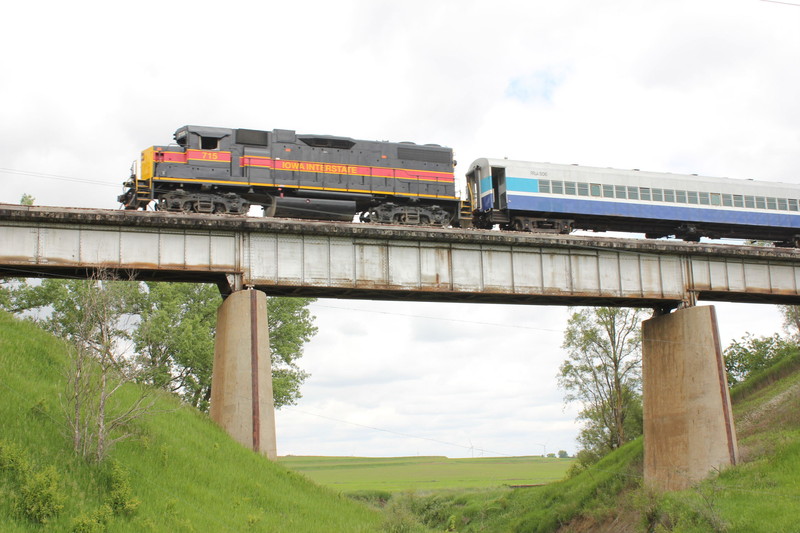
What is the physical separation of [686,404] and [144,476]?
23.0 metres

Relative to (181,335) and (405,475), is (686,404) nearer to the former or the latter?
(181,335)

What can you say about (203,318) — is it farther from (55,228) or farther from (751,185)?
(751,185)

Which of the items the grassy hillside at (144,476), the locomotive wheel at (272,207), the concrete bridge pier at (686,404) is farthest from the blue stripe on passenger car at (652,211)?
the grassy hillside at (144,476)

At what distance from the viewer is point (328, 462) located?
122375mm

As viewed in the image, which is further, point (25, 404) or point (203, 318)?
point (203, 318)

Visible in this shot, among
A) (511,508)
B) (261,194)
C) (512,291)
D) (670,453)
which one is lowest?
(511,508)

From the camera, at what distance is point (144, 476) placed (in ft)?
65.6

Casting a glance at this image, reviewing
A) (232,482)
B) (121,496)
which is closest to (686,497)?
(232,482)

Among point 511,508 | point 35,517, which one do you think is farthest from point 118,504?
point 511,508

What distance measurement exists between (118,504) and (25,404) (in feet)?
15.9

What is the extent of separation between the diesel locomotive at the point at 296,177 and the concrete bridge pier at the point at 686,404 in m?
11.9

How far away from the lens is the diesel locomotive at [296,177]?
32625 millimetres

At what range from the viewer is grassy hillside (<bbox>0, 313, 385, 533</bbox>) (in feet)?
55.7

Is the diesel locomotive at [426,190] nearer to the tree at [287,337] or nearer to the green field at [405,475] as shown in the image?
the tree at [287,337]
